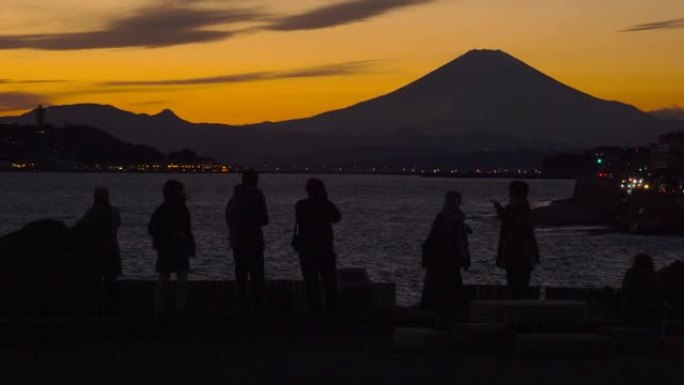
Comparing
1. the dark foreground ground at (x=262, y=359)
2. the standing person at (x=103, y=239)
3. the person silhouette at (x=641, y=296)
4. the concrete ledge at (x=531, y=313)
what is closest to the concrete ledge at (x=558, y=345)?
the dark foreground ground at (x=262, y=359)

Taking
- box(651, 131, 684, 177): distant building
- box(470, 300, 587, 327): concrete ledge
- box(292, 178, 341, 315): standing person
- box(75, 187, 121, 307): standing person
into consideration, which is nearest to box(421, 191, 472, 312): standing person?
box(292, 178, 341, 315): standing person

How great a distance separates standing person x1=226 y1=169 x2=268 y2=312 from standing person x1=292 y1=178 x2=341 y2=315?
42cm

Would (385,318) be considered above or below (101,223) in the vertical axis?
below

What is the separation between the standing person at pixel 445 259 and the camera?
12742mm

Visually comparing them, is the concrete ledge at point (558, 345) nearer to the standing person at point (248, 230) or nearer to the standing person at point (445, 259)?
the standing person at point (445, 259)

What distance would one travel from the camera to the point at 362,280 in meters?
15.0

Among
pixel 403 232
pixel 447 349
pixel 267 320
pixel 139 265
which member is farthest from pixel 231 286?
pixel 403 232

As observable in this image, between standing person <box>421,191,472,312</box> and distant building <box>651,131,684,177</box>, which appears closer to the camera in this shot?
standing person <box>421,191,472,312</box>

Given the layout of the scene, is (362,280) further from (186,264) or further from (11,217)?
(11,217)

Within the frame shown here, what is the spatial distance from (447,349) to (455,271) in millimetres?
2110

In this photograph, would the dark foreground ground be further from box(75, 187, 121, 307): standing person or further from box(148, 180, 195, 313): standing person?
box(75, 187, 121, 307): standing person

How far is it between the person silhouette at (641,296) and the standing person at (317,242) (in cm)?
272

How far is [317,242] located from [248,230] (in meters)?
0.75

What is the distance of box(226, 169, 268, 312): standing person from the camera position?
42.3ft
